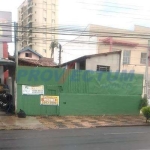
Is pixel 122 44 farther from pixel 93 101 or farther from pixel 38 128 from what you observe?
pixel 38 128

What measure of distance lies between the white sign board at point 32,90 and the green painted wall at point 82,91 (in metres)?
0.22

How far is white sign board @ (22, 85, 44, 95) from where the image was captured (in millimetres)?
16922

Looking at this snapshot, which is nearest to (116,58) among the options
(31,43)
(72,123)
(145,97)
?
(145,97)

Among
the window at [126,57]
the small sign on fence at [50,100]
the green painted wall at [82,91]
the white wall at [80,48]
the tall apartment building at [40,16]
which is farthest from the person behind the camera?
the tall apartment building at [40,16]

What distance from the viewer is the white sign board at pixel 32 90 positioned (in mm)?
16922

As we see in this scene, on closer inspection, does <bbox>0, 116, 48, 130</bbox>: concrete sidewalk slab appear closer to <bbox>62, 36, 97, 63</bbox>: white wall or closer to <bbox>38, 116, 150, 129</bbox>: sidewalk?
<bbox>38, 116, 150, 129</bbox>: sidewalk

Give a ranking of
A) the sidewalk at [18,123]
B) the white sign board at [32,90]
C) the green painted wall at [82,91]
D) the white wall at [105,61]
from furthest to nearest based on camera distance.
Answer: the white wall at [105,61], the green painted wall at [82,91], the white sign board at [32,90], the sidewalk at [18,123]

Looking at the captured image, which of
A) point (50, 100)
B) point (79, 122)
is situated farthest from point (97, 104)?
point (50, 100)

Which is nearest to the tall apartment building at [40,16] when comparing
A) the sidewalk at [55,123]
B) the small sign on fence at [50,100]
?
the small sign on fence at [50,100]

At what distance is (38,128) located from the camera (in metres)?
13.4

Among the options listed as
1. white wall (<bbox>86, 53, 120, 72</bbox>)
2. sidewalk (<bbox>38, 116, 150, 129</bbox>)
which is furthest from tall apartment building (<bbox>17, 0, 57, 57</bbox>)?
sidewalk (<bbox>38, 116, 150, 129</bbox>)

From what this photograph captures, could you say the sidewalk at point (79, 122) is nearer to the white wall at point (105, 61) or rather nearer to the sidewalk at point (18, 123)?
the sidewalk at point (18, 123)

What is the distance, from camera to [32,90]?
17.1 m

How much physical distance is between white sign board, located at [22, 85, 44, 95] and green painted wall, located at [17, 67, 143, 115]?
0.71 feet
